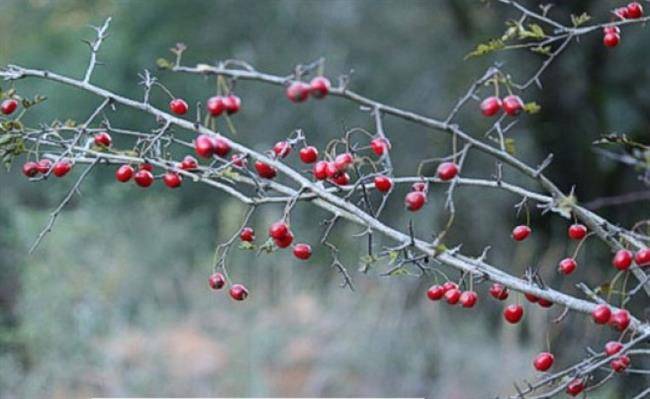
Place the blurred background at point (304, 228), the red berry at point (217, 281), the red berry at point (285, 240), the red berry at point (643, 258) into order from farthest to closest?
the blurred background at point (304, 228)
the red berry at point (217, 281)
the red berry at point (285, 240)
the red berry at point (643, 258)

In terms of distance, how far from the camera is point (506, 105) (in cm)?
119

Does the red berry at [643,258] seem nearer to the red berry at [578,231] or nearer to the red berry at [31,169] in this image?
the red berry at [578,231]

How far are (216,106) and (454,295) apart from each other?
454 mm

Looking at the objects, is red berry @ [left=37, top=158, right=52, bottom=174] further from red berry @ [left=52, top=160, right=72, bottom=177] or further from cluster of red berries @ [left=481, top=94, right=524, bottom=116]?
cluster of red berries @ [left=481, top=94, right=524, bottom=116]

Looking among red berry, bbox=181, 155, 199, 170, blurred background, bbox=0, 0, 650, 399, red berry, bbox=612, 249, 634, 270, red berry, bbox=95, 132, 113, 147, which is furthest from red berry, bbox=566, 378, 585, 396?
blurred background, bbox=0, 0, 650, 399

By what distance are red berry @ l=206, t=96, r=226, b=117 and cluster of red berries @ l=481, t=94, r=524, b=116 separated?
1.00 feet

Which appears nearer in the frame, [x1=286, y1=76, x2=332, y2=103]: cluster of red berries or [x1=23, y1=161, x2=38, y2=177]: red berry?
[x1=286, y1=76, x2=332, y2=103]: cluster of red berries

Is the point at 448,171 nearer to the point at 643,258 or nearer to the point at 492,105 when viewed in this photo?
the point at 492,105

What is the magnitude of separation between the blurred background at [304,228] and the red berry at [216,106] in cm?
303

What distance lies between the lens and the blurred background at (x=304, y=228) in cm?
438

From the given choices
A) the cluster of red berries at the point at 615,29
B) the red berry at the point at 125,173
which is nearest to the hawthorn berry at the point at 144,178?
the red berry at the point at 125,173

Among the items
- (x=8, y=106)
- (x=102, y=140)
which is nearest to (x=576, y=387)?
(x=102, y=140)

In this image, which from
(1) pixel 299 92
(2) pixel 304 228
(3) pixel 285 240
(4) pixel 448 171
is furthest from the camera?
(2) pixel 304 228

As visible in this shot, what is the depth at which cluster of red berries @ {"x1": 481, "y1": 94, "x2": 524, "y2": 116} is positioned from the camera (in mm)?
1178
